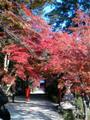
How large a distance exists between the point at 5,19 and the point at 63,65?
3.34 m

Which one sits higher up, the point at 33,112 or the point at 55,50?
the point at 55,50

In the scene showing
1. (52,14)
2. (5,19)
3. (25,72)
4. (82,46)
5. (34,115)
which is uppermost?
(52,14)

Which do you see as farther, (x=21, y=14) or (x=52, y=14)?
(x=52, y=14)

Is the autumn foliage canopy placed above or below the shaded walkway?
above

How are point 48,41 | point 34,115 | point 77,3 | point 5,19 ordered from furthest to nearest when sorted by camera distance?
point 77,3, point 34,115, point 48,41, point 5,19

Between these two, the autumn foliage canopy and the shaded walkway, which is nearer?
the autumn foliage canopy

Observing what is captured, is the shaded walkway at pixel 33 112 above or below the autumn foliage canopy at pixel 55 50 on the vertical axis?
below

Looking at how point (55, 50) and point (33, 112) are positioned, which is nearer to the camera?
point (55, 50)

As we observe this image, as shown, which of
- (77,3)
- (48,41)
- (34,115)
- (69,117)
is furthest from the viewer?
(77,3)

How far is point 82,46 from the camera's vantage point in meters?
13.5

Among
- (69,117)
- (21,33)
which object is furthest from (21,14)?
(69,117)

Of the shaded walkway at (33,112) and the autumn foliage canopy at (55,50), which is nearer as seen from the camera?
the autumn foliage canopy at (55,50)

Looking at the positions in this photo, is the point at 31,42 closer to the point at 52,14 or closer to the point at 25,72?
the point at 25,72

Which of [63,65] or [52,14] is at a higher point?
[52,14]
